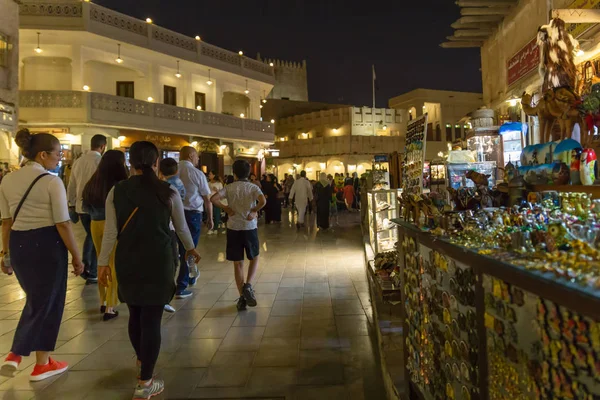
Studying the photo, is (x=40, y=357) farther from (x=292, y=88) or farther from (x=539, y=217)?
(x=292, y=88)

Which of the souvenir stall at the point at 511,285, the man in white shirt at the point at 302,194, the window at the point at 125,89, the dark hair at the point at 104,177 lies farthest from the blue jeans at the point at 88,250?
the window at the point at 125,89

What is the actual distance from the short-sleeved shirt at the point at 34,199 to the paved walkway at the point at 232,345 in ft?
4.10

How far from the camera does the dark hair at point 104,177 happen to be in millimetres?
4426

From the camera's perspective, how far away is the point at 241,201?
4.83 m

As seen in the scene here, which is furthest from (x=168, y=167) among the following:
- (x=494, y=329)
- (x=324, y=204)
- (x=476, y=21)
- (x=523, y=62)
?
(x=476, y=21)

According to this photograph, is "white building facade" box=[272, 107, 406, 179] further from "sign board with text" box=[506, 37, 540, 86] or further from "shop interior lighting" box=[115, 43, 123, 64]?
"sign board with text" box=[506, 37, 540, 86]

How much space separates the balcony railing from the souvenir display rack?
60.9 feet

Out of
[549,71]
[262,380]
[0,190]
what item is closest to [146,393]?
[262,380]

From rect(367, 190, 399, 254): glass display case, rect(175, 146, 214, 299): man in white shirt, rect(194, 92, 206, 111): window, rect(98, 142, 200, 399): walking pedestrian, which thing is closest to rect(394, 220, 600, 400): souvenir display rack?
rect(98, 142, 200, 399): walking pedestrian

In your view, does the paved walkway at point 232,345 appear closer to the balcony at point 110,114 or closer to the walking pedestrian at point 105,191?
the walking pedestrian at point 105,191

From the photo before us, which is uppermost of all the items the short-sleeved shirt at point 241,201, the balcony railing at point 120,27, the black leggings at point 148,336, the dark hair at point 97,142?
the balcony railing at point 120,27

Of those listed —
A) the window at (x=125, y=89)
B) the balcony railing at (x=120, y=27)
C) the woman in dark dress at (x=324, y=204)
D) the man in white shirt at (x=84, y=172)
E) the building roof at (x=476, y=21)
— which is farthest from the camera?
the window at (x=125, y=89)

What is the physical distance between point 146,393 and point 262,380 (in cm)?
84

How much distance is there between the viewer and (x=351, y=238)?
1061cm
